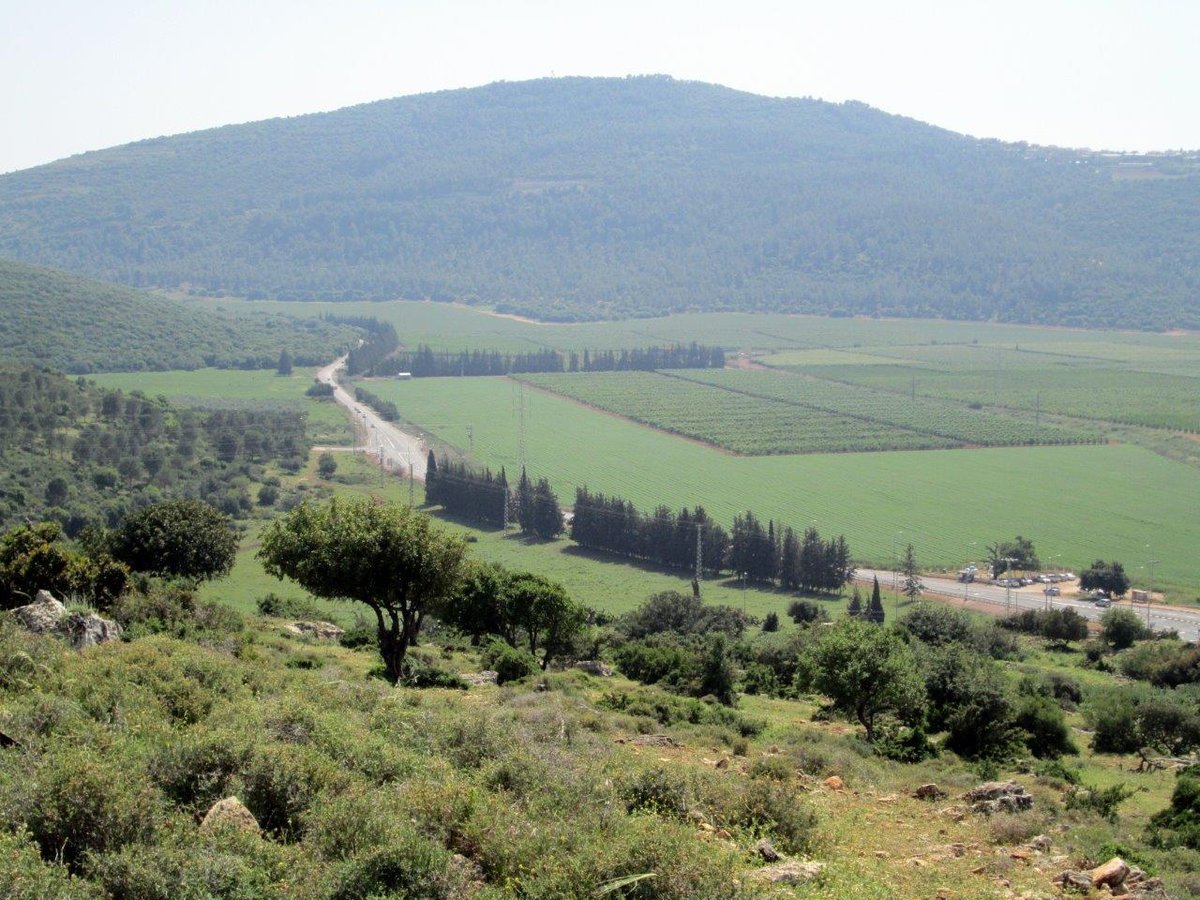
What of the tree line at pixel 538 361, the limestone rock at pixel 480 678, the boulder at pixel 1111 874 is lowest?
the tree line at pixel 538 361

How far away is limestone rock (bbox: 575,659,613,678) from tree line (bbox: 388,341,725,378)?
131188mm

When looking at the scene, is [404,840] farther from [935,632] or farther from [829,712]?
[935,632]

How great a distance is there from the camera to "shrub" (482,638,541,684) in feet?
91.6

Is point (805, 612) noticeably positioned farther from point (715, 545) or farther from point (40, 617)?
point (40, 617)

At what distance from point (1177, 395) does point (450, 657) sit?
13620 centimetres

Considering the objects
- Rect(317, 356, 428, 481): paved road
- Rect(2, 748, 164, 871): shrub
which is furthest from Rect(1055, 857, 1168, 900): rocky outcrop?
Rect(317, 356, 428, 481): paved road

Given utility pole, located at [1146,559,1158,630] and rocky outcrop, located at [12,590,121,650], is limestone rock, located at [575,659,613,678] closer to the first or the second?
rocky outcrop, located at [12,590,121,650]

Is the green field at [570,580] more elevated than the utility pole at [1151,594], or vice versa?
the green field at [570,580]

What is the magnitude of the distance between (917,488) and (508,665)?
69437 millimetres

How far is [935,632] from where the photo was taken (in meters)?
42.5

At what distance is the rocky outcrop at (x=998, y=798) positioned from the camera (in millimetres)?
17625

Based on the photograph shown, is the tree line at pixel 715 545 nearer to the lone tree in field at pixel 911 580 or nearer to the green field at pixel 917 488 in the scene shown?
the lone tree in field at pixel 911 580

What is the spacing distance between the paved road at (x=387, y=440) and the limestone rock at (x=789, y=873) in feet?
247

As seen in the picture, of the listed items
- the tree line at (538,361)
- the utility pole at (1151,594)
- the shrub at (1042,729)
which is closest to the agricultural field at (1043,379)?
the tree line at (538,361)
